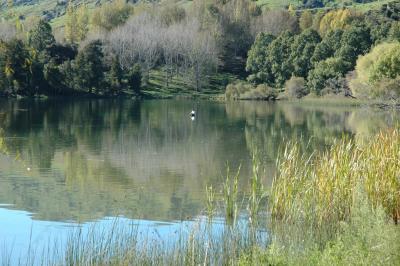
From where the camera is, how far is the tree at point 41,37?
3552 inches

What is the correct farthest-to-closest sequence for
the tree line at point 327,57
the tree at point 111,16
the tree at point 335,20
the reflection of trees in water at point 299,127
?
the tree at point 111,16, the tree at point 335,20, the tree line at point 327,57, the reflection of trees in water at point 299,127

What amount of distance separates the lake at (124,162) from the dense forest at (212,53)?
18.1 meters

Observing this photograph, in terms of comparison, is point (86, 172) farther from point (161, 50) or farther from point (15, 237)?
point (161, 50)

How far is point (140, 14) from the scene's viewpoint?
430 feet

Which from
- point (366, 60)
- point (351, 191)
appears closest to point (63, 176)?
point (351, 191)

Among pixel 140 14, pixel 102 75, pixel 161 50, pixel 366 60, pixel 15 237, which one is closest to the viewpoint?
pixel 15 237

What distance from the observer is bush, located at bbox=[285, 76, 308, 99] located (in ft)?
301

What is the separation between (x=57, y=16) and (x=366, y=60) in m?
109

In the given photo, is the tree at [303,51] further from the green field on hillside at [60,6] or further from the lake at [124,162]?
the green field on hillside at [60,6]

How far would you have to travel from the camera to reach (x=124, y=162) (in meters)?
31.0

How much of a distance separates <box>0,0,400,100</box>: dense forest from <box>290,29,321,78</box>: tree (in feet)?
0.46

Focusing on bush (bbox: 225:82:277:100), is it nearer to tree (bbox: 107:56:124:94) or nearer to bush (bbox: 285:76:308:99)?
bush (bbox: 285:76:308:99)

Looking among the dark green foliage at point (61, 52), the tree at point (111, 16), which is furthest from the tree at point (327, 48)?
the tree at point (111, 16)

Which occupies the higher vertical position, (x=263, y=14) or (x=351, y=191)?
(x=351, y=191)
